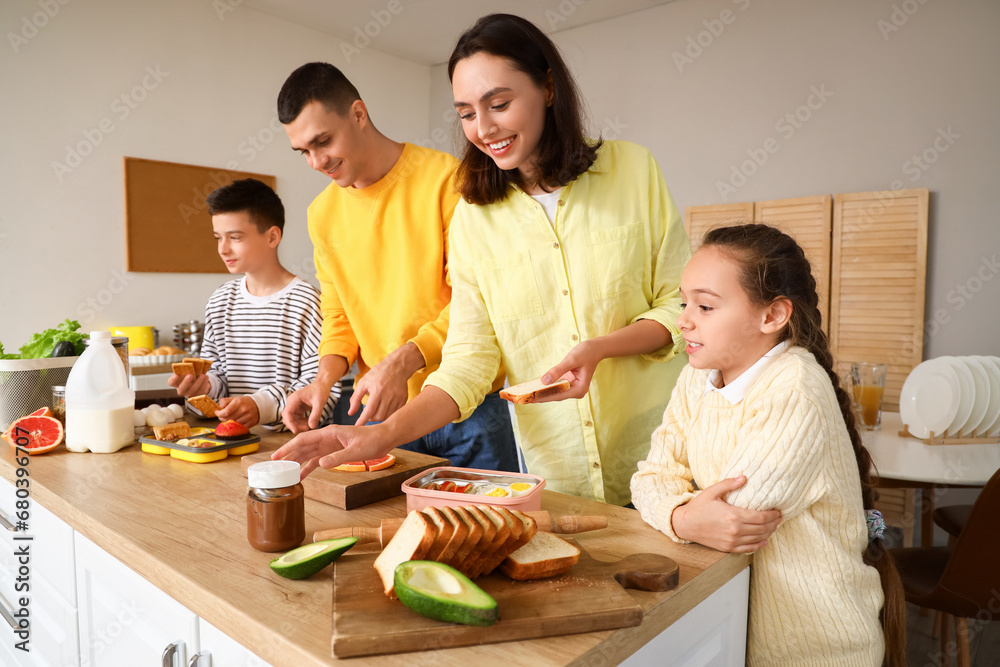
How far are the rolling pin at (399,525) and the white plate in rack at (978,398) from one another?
2.16 meters

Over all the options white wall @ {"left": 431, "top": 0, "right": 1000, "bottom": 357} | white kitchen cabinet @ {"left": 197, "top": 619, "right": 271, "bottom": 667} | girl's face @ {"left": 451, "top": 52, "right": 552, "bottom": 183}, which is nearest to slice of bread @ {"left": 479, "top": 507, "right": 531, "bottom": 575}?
white kitchen cabinet @ {"left": 197, "top": 619, "right": 271, "bottom": 667}

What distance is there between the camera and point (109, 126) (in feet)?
14.1

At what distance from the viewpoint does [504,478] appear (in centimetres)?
120

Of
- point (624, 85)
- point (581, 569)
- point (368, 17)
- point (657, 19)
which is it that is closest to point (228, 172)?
point (368, 17)

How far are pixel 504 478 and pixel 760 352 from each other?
513 mm

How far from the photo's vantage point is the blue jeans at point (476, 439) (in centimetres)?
183

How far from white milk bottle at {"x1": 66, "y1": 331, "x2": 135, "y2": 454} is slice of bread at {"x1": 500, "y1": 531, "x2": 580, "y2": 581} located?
1.25 metres

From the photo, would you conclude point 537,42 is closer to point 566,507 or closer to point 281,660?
point 566,507

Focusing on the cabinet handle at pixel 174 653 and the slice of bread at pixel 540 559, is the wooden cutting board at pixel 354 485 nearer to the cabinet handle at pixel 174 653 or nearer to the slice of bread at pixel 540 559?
the cabinet handle at pixel 174 653

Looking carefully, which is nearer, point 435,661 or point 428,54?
point 435,661

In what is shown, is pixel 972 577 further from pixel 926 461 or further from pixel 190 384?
pixel 190 384

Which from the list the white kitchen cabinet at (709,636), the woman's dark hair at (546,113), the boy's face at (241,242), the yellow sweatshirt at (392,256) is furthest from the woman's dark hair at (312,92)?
the white kitchen cabinet at (709,636)

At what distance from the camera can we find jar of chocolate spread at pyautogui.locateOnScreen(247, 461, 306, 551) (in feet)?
3.26

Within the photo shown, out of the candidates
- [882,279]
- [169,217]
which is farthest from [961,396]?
[169,217]
